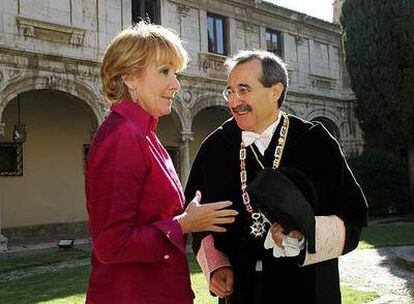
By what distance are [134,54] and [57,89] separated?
34.1ft

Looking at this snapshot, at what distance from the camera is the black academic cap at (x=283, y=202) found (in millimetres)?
2025

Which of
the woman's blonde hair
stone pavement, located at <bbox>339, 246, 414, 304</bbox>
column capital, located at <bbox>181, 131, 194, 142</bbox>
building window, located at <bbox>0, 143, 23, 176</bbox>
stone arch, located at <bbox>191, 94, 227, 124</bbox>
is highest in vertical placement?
stone arch, located at <bbox>191, 94, 227, 124</bbox>

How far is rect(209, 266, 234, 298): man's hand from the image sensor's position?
239 centimetres

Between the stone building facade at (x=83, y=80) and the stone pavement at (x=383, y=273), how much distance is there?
265 inches

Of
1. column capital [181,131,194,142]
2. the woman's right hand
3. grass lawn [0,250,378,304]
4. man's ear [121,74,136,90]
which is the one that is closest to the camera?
the woman's right hand

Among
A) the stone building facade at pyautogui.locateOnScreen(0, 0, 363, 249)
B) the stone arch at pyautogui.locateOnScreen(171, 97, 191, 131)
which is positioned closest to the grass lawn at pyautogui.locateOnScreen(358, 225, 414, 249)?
the stone building facade at pyautogui.locateOnScreen(0, 0, 363, 249)

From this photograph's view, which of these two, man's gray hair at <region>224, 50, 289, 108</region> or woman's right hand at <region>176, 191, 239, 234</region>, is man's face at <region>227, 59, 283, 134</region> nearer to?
man's gray hair at <region>224, 50, 289, 108</region>

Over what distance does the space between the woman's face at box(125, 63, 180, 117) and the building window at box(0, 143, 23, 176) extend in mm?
12603

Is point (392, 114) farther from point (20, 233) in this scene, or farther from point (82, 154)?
point (20, 233)

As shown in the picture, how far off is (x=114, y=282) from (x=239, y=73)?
44.9 inches

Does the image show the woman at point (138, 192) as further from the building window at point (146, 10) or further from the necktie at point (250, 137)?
the building window at point (146, 10)

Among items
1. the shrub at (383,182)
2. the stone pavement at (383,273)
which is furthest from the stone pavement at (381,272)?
the shrub at (383,182)

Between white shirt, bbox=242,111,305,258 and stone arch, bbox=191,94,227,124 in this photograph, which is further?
stone arch, bbox=191,94,227,124

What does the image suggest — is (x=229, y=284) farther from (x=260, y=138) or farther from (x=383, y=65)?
(x=383, y=65)
